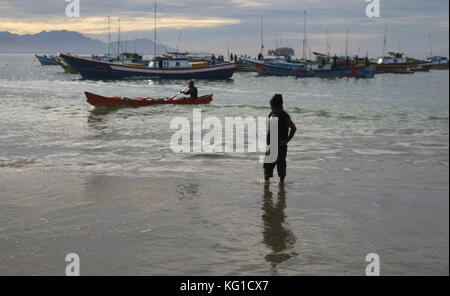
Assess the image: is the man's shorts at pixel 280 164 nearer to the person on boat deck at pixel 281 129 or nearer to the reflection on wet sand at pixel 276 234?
the person on boat deck at pixel 281 129

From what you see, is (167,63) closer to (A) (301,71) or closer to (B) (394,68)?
(A) (301,71)

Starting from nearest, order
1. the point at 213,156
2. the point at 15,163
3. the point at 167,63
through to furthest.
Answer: the point at 15,163 < the point at 213,156 < the point at 167,63

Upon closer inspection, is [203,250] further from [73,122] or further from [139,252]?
[73,122]

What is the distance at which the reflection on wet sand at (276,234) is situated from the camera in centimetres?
553

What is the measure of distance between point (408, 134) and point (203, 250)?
1501cm

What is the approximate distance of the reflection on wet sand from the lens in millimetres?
5531

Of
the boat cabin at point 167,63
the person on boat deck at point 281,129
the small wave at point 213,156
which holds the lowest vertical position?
the small wave at point 213,156

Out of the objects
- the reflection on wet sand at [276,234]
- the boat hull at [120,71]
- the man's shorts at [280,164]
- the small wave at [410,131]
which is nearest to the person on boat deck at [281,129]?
the man's shorts at [280,164]

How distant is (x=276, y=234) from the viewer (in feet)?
20.7

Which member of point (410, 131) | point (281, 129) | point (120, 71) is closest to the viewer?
point (281, 129)

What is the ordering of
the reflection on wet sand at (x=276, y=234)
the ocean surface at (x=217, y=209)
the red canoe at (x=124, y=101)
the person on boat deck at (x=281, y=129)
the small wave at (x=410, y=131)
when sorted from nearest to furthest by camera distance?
the ocean surface at (x=217, y=209)
the reflection on wet sand at (x=276, y=234)
the person on boat deck at (x=281, y=129)
the small wave at (x=410, y=131)
the red canoe at (x=124, y=101)

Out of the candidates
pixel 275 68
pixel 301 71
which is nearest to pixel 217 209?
pixel 301 71

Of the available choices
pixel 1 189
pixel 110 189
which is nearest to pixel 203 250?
pixel 110 189

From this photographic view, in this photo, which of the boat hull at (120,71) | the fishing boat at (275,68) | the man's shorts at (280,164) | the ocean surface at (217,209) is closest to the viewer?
the ocean surface at (217,209)
